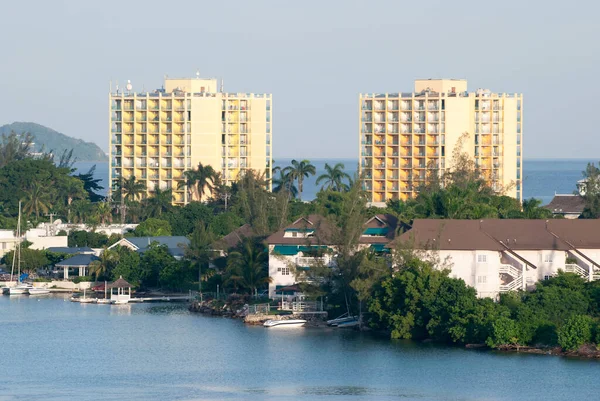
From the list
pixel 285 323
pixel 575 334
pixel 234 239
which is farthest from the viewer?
pixel 234 239

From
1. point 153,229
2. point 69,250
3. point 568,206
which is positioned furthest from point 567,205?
point 69,250

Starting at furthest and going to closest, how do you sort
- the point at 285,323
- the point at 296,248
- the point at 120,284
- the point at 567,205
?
the point at 567,205 → the point at 120,284 → the point at 296,248 → the point at 285,323

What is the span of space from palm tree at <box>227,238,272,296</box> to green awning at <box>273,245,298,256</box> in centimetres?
165

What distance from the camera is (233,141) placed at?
129750 mm

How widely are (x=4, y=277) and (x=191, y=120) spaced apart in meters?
39.9

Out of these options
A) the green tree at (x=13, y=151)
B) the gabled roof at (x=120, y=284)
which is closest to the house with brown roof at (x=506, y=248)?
the gabled roof at (x=120, y=284)

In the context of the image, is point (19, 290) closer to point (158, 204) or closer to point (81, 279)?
point (81, 279)

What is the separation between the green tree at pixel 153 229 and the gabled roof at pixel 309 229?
80.1ft

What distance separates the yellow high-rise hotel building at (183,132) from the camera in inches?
5025

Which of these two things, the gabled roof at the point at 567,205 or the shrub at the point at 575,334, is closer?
the shrub at the point at 575,334

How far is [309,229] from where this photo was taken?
73.4 m

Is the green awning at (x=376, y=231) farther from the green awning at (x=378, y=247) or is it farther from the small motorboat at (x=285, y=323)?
the small motorboat at (x=285, y=323)

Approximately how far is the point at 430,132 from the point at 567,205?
18.0 metres

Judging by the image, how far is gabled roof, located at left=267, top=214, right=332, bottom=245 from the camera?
231 ft
